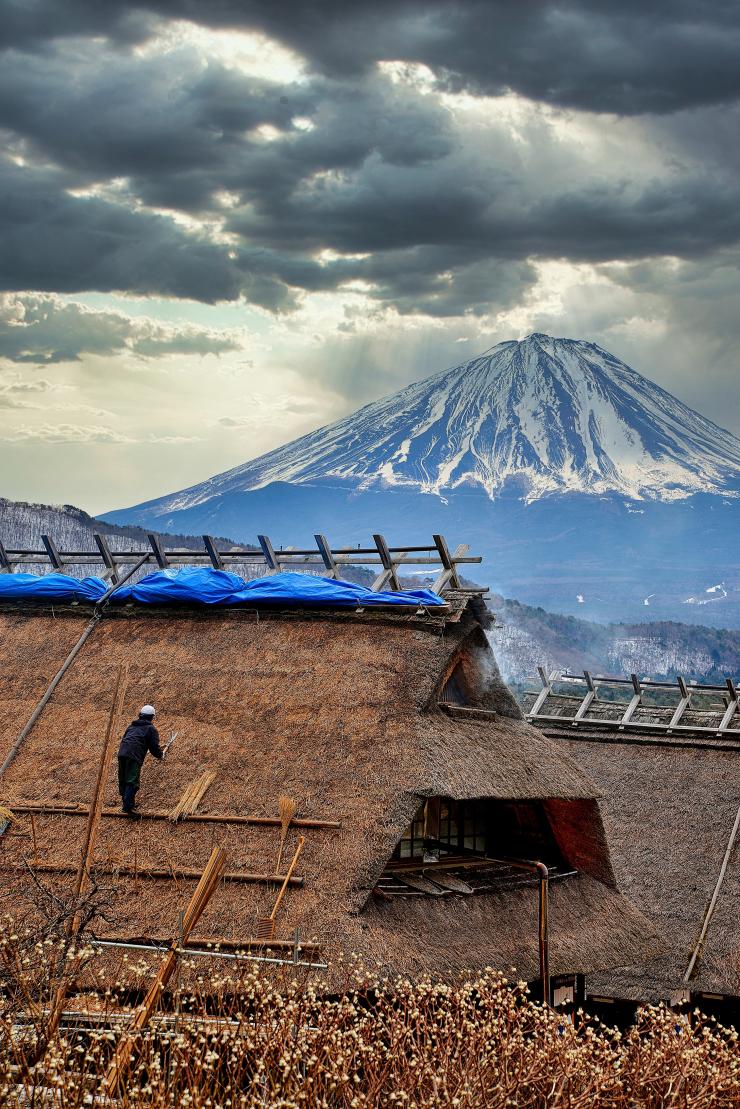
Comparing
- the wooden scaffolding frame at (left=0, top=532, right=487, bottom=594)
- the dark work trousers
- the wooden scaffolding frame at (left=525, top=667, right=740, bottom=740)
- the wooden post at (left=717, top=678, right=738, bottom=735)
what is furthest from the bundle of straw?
the wooden post at (left=717, top=678, right=738, bottom=735)

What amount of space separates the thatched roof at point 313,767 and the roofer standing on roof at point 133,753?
8.7 inches

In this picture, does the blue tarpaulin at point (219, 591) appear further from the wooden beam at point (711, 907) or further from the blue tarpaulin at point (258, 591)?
the wooden beam at point (711, 907)

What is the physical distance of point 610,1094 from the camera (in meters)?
9.54

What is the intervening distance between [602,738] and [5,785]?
11756 millimetres

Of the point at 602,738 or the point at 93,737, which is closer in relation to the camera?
the point at 93,737

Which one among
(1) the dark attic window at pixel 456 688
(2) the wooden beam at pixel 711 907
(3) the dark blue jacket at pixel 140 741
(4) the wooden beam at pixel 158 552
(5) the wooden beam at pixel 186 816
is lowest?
(2) the wooden beam at pixel 711 907

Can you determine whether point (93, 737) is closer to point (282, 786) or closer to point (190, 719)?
point (190, 719)

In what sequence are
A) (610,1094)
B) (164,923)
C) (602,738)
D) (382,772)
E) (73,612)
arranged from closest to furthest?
(610,1094), (164,923), (382,772), (73,612), (602,738)

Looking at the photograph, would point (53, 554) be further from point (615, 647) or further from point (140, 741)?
point (615, 647)

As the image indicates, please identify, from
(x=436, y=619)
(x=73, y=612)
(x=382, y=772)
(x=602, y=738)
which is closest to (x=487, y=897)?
(x=382, y=772)

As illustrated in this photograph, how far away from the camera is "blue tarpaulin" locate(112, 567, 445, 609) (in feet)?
51.1

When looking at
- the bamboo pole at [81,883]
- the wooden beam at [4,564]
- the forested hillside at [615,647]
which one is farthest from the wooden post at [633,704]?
the forested hillside at [615,647]

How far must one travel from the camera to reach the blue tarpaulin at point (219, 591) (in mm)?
15609

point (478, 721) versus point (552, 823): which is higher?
point (478, 721)
